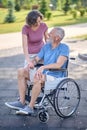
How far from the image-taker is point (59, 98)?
17.4ft

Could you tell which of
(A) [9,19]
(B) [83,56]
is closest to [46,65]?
(B) [83,56]

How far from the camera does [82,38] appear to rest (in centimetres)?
1512

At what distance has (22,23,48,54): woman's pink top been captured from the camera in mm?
5820

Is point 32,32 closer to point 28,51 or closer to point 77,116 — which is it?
point 28,51

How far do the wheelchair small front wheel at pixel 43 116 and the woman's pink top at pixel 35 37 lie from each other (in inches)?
41.7

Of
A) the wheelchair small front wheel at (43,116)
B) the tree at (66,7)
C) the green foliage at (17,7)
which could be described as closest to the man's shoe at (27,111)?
the wheelchair small front wheel at (43,116)

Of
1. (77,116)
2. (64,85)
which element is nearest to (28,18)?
(64,85)

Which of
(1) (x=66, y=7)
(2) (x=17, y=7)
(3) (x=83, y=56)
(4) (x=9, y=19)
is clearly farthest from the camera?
(2) (x=17, y=7)

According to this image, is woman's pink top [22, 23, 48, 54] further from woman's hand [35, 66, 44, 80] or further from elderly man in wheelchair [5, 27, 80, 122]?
woman's hand [35, 66, 44, 80]

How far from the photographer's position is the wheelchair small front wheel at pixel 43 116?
5.26 meters

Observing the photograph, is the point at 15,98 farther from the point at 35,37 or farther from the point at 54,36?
the point at 54,36

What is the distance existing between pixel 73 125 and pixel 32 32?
5.08 feet

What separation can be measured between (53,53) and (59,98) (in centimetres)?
63

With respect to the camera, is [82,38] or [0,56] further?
[82,38]
